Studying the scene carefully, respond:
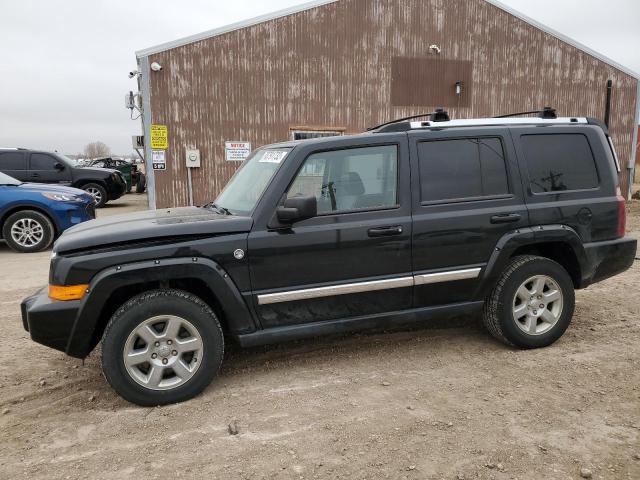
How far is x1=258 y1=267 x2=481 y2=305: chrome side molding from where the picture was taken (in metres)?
3.33

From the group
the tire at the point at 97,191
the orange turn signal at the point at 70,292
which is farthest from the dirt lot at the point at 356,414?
the tire at the point at 97,191

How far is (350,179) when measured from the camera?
352cm

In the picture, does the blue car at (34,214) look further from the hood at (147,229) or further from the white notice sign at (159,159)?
the hood at (147,229)

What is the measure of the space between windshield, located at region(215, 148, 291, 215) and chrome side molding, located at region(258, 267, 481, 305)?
0.65 meters

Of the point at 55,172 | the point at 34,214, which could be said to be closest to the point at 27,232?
the point at 34,214

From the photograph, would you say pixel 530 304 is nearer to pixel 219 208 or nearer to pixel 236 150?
pixel 219 208

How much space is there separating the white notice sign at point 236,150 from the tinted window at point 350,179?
32.7ft

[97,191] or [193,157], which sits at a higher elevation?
[193,157]

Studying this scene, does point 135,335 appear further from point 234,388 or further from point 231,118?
point 231,118

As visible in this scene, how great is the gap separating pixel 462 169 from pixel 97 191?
14.0 metres

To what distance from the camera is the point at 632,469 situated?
2447 mm

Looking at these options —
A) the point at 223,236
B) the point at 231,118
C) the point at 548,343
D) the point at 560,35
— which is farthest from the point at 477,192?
the point at 560,35

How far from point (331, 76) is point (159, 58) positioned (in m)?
4.64

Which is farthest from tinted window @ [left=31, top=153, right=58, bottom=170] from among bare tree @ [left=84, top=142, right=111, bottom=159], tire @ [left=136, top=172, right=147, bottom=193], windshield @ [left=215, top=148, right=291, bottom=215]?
bare tree @ [left=84, top=142, right=111, bottom=159]
